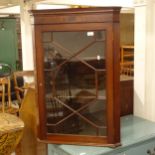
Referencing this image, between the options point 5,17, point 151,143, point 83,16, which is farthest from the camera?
point 5,17

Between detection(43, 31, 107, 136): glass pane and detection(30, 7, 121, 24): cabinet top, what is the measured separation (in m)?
0.09

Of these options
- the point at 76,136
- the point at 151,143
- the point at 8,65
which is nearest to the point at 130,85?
the point at 151,143

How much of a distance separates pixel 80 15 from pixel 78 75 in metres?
0.43

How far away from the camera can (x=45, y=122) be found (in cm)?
Answer: 206

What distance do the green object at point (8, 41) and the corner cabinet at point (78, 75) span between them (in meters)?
5.29

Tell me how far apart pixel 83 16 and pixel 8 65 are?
5.37m

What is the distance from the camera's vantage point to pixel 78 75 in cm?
199

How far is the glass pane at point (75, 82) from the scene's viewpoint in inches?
75.2

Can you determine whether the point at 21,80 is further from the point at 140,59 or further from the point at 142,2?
the point at 142,2

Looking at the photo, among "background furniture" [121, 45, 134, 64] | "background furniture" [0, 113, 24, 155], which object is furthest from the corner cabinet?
"background furniture" [121, 45, 134, 64]

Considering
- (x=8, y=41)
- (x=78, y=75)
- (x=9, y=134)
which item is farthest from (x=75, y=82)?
(x=8, y=41)

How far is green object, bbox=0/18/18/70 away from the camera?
698 centimetres

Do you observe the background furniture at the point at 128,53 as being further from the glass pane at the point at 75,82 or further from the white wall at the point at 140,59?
the glass pane at the point at 75,82

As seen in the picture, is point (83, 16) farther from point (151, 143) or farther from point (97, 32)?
point (151, 143)
